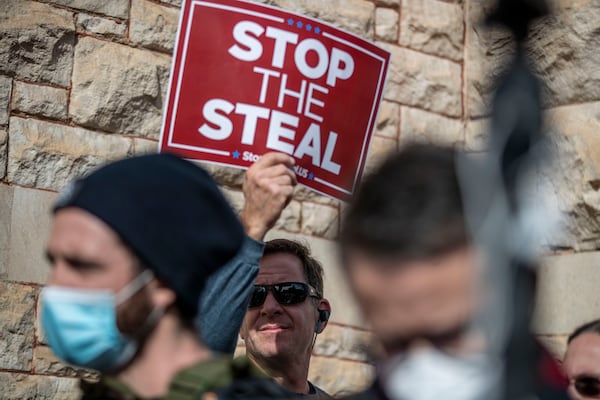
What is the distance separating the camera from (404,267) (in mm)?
1846

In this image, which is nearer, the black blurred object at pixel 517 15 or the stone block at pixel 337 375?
the black blurred object at pixel 517 15

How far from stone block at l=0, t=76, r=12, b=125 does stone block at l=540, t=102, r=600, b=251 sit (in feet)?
7.93

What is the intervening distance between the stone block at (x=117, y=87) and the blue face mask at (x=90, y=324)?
3144 mm

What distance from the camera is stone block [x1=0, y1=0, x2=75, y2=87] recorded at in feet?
17.4

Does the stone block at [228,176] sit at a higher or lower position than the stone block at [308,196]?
higher

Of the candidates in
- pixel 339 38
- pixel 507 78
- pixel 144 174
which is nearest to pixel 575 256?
pixel 339 38

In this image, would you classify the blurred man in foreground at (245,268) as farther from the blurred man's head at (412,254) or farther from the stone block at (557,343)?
the stone block at (557,343)

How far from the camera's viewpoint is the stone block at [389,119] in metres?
6.43

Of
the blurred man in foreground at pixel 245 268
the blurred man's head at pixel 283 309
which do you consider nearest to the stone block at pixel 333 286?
the blurred man's head at pixel 283 309

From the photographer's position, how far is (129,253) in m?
2.33

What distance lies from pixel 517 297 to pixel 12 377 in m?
3.65

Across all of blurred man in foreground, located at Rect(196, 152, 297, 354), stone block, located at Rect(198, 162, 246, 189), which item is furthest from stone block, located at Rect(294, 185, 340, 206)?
blurred man in foreground, located at Rect(196, 152, 297, 354)

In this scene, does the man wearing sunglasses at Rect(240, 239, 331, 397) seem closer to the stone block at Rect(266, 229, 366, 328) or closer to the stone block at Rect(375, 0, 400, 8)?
the stone block at Rect(266, 229, 366, 328)

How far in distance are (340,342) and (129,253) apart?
3882 mm
